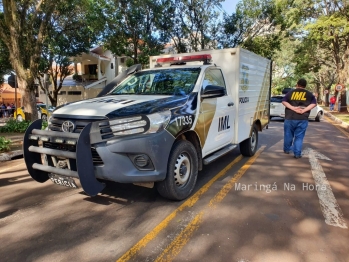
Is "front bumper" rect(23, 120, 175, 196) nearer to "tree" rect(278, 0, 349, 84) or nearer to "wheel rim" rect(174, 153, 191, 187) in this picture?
"wheel rim" rect(174, 153, 191, 187)

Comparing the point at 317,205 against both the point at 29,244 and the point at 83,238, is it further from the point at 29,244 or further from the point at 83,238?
the point at 29,244

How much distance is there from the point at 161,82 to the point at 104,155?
1.95 meters

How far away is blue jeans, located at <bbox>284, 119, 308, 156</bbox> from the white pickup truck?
2.26 metres

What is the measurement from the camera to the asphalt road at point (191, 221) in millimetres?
2838

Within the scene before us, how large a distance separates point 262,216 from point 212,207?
2.20ft

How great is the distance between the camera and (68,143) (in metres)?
3.29

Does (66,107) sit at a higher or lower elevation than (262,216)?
higher

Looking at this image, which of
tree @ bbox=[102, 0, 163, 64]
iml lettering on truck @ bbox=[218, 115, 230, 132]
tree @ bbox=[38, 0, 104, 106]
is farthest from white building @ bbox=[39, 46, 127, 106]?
iml lettering on truck @ bbox=[218, 115, 230, 132]

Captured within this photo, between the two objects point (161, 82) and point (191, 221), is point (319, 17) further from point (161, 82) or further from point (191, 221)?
point (191, 221)

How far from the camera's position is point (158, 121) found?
11.2 ft

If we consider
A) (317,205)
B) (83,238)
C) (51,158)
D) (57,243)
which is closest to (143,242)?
(83,238)

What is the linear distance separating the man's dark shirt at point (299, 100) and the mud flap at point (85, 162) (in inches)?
208

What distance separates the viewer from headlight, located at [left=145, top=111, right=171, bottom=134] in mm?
3354

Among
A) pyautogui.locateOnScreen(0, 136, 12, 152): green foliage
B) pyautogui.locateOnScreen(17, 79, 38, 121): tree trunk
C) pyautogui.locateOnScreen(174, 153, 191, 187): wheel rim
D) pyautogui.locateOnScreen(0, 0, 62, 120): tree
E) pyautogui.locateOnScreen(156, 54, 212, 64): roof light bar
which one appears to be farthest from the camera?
pyautogui.locateOnScreen(17, 79, 38, 121): tree trunk
